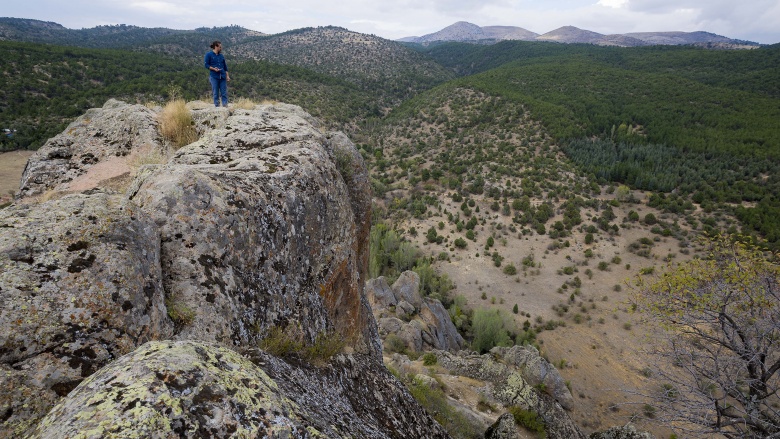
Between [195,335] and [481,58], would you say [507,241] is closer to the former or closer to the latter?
[195,335]

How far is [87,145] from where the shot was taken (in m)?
7.34

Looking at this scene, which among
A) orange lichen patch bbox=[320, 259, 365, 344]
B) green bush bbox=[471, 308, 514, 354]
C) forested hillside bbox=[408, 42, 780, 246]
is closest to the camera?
orange lichen patch bbox=[320, 259, 365, 344]

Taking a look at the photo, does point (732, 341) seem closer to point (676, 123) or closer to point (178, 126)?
point (178, 126)

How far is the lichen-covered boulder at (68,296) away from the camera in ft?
8.12

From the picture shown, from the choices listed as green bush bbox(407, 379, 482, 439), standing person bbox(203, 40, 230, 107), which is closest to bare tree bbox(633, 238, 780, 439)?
green bush bbox(407, 379, 482, 439)

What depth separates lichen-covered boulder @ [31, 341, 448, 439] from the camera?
6.38 ft

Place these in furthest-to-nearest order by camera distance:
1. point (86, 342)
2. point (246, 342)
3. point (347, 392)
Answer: point (347, 392), point (246, 342), point (86, 342)

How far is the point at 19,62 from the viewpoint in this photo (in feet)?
126

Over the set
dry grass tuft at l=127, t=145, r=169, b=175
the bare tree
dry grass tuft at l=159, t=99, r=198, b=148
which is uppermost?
dry grass tuft at l=159, t=99, r=198, b=148

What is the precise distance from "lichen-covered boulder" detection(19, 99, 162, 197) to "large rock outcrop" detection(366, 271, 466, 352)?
14.3 m

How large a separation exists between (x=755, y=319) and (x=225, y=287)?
465 inches

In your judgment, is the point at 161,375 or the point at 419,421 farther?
the point at 419,421

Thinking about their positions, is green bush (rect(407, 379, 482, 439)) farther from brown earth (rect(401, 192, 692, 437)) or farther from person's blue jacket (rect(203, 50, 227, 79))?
person's blue jacket (rect(203, 50, 227, 79))

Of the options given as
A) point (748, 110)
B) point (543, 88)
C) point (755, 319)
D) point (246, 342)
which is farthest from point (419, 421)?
point (543, 88)
